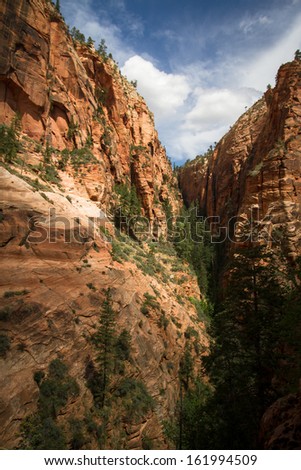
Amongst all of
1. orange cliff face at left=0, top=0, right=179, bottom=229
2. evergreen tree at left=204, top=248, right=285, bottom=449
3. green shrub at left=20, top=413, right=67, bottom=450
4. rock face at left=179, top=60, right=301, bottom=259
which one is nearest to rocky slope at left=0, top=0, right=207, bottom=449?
orange cliff face at left=0, top=0, right=179, bottom=229

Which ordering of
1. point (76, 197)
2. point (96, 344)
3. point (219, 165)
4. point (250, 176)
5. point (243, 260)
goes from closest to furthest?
point (243, 260) < point (96, 344) < point (76, 197) < point (250, 176) < point (219, 165)

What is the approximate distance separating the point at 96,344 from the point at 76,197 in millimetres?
18869

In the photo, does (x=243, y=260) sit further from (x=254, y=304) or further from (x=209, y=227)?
(x=209, y=227)

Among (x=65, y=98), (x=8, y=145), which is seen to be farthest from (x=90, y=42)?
(x=8, y=145)

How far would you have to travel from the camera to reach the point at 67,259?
75.3ft

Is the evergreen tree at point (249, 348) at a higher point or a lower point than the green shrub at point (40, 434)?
higher

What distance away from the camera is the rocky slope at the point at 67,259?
17.5 meters

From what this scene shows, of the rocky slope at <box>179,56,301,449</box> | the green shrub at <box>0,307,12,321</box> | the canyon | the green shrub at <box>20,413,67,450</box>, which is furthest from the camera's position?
the canyon

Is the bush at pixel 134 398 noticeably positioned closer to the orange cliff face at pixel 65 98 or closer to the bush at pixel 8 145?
the orange cliff face at pixel 65 98

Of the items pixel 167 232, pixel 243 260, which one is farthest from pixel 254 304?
pixel 167 232

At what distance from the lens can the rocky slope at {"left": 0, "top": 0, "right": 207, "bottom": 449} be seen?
17.5 meters

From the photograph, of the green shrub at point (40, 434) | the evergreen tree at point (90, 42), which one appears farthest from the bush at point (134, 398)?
the evergreen tree at point (90, 42)

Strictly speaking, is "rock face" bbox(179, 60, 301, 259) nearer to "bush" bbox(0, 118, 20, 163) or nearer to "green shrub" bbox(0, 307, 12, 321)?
"green shrub" bbox(0, 307, 12, 321)

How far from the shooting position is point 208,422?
18406mm
